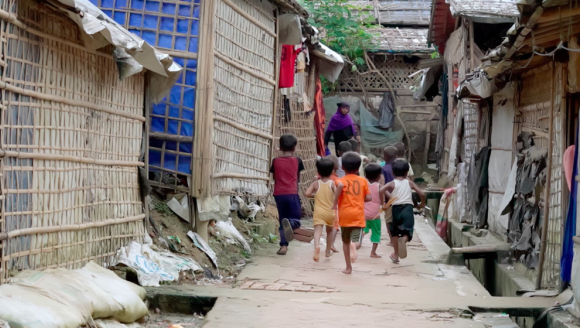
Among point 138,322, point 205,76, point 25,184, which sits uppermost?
point 205,76

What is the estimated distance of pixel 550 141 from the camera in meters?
7.90

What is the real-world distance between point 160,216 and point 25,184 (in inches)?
126

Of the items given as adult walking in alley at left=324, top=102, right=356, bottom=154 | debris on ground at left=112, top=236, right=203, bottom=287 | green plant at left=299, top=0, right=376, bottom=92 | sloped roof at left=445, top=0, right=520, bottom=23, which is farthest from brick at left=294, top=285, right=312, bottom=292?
green plant at left=299, top=0, right=376, bottom=92

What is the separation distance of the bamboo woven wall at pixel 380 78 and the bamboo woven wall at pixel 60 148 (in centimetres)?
1626

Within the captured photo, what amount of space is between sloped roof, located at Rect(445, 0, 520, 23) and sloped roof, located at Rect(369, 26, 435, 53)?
8.43m

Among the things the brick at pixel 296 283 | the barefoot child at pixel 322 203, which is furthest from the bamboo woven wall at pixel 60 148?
the barefoot child at pixel 322 203

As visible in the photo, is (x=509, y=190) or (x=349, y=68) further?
(x=349, y=68)

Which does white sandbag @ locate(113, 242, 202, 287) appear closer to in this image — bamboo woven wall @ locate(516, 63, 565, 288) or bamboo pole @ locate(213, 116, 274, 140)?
bamboo pole @ locate(213, 116, 274, 140)

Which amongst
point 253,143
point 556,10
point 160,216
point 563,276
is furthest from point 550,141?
point 160,216

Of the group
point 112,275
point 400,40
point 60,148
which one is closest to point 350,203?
point 112,275

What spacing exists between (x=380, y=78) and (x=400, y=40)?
56.4 inches

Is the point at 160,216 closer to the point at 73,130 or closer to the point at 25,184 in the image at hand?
the point at 73,130

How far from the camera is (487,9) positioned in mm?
13258

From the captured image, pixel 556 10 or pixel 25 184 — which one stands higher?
pixel 556 10
